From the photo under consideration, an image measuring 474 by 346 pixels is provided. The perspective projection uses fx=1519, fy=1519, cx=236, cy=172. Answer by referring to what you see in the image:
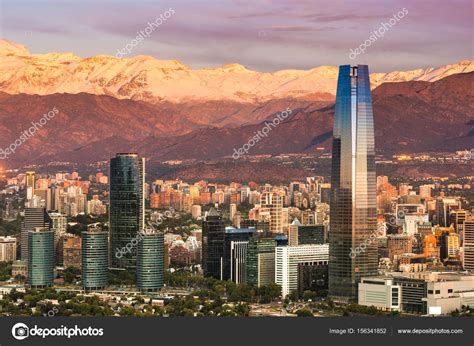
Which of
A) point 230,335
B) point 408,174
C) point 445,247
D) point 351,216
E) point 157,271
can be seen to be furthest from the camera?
point 408,174

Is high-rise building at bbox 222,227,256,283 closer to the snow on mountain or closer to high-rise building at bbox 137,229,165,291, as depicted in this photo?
high-rise building at bbox 137,229,165,291

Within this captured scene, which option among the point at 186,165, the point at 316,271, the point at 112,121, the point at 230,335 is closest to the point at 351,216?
the point at 316,271

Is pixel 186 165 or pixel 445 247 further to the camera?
pixel 186 165

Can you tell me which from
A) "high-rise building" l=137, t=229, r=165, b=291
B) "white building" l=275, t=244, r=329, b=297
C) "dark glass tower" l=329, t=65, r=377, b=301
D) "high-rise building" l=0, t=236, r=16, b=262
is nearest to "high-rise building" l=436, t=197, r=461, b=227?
"white building" l=275, t=244, r=329, b=297

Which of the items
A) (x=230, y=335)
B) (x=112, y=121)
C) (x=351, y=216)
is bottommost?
(x=230, y=335)

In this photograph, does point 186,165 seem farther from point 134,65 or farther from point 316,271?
point 316,271

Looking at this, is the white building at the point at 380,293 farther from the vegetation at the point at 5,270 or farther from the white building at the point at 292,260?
the vegetation at the point at 5,270

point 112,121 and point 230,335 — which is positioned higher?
point 112,121

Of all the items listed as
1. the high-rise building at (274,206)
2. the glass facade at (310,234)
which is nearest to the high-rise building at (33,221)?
the high-rise building at (274,206)
